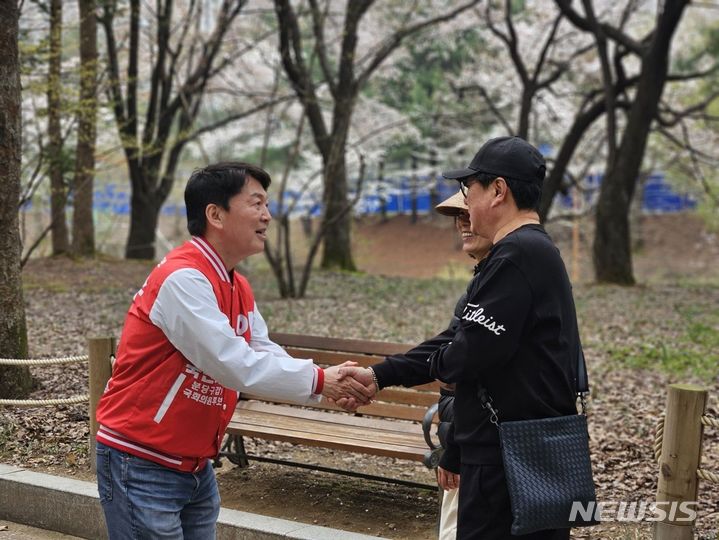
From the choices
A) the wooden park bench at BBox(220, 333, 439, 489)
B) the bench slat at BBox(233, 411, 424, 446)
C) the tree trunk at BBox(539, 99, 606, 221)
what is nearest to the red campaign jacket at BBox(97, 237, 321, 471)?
the wooden park bench at BBox(220, 333, 439, 489)

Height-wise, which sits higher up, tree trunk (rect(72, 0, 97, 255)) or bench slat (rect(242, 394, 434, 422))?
tree trunk (rect(72, 0, 97, 255))

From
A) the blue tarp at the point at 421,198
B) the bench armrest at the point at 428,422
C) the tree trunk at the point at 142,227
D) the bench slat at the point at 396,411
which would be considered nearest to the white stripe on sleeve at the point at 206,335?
the bench armrest at the point at 428,422

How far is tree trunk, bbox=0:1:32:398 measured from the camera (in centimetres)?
679

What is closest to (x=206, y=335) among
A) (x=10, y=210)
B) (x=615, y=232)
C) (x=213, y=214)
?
(x=213, y=214)

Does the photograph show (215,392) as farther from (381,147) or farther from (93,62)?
(381,147)

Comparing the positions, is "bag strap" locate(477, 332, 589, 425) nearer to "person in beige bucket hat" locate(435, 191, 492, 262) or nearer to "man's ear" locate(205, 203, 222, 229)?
"person in beige bucket hat" locate(435, 191, 492, 262)

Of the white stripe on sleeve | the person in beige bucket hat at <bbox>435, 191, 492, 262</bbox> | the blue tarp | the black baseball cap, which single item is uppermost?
the blue tarp

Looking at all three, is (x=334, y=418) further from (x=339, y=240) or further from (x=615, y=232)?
(x=339, y=240)

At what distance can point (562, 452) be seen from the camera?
2736 millimetres

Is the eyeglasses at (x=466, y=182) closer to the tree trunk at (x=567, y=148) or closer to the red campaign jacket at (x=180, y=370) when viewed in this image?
the red campaign jacket at (x=180, y=370)

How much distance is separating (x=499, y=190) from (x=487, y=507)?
1.00 meters

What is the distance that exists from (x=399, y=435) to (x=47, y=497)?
7.03ft

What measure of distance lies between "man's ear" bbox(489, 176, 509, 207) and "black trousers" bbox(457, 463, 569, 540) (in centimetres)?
84

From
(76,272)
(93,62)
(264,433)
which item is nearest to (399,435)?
(264,433)
